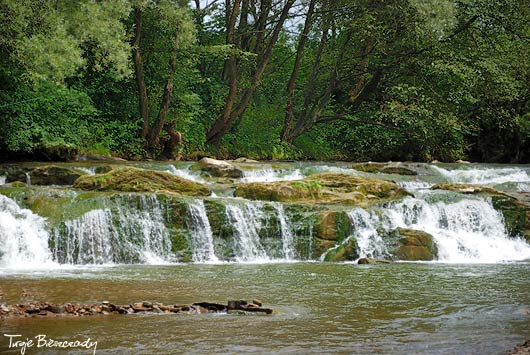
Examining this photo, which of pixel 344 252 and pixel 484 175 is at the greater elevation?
pixel 484 175

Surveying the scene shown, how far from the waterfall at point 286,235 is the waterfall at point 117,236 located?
2327 mm

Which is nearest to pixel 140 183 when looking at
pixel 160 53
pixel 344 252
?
pixel 344 252

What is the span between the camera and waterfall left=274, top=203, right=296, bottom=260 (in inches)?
569

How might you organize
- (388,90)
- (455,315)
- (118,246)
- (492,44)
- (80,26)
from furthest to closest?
(388,90) → (492,44) → (80,26) → (118,246) → (455,315)

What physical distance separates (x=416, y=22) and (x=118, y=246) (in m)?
16.7

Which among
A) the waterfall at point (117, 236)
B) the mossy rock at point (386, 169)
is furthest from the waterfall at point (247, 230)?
the mossy rock at point (386, 169)

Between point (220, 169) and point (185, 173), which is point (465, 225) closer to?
point (220, 169)

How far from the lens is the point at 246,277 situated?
10820 millimetres

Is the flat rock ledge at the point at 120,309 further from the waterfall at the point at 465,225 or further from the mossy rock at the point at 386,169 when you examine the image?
the mossy rock at the point at 386,169

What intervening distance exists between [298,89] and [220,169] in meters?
13.5

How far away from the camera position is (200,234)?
1423cm

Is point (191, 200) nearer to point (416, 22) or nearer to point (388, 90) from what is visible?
point (416, 22)

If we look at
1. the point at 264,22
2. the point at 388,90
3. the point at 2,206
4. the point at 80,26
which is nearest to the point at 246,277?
the point at 2,206

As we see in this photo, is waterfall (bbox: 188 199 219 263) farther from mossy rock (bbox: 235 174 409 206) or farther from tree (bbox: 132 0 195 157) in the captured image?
tree (bbox: 132 0 195 157)
